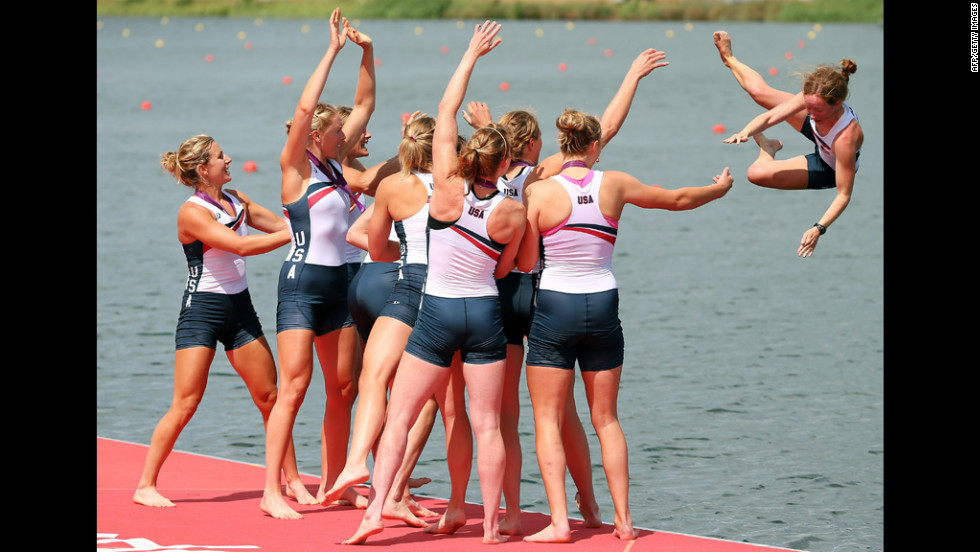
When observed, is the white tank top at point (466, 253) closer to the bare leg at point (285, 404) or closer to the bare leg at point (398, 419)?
the bare leg at point (398, 419)

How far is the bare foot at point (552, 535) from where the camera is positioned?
6.29 m

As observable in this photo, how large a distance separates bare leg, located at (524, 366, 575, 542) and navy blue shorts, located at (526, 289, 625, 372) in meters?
0.06

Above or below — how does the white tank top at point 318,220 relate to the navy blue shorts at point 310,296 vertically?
above

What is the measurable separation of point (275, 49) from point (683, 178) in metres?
37.4

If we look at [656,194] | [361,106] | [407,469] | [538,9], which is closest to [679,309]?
[361,106]

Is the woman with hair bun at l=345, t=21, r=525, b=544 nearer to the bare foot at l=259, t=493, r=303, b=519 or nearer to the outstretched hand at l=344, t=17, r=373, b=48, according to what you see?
the bare foot at l=259, t=493, r=303, b=519

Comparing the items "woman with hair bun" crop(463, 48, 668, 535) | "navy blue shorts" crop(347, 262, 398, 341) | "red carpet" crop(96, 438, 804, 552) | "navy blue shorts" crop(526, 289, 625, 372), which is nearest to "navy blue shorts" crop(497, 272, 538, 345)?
"woman with hair bun" crop(463, 48, 668, 535)

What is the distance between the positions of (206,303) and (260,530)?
4.02 ft

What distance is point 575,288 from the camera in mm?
6242

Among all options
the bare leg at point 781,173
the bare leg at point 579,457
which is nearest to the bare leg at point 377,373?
the bare leg at point 579,457

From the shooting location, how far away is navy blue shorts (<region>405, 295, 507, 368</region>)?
19.9 feet

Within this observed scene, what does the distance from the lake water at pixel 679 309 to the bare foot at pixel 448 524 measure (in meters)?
→ 1.64

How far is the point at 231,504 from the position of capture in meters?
7.14
